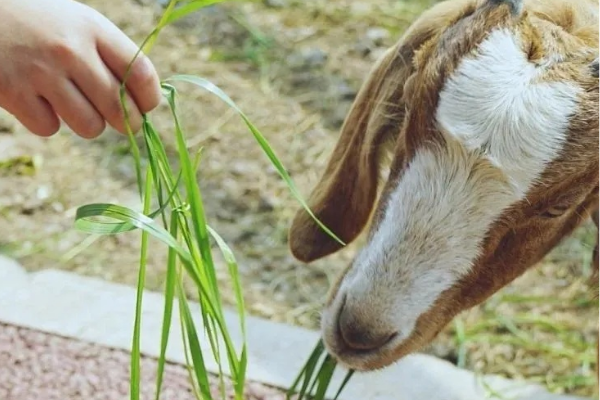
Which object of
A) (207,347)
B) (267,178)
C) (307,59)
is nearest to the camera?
(207,347)

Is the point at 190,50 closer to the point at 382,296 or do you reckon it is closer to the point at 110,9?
the point at 110,9

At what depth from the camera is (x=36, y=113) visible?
1702 mm

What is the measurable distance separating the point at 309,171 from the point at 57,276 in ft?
3.59

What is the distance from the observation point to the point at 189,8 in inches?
62.2

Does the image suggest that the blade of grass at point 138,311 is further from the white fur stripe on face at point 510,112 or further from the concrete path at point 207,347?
the concrete path at point 207,347

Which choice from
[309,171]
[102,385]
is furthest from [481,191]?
[309,171]

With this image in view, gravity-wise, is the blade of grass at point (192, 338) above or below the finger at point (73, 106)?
below

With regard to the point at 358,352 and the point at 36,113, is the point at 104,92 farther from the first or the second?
the point at 358,352

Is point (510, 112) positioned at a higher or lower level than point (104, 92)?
higher

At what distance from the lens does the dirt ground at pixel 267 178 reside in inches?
118

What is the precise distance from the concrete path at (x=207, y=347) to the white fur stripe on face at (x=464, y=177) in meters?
0.55

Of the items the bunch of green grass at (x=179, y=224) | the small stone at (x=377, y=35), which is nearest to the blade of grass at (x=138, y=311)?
the bunch of green grass at (x=179, y=224)

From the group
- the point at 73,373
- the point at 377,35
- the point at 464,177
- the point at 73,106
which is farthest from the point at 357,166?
the point at 377,35

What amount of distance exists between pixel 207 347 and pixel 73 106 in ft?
3.38
